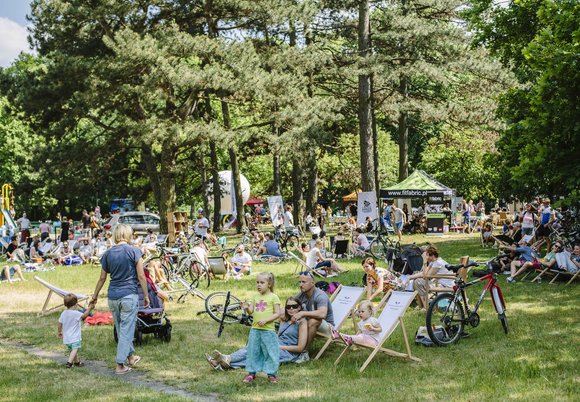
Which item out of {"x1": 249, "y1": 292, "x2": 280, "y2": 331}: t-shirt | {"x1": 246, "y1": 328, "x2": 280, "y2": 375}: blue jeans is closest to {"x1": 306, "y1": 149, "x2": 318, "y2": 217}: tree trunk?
{"x1": 249, "y1": 292, "x2": 280, "y2": 331}: t-shirt

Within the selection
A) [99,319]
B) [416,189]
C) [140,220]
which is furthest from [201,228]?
[140,220]

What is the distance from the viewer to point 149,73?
79.9ft

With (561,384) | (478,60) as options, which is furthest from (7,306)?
(478,60)

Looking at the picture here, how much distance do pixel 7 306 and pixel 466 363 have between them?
9688 mm

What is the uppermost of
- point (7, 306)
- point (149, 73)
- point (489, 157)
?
point (149, 73)

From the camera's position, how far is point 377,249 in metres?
21.7

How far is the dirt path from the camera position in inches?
276

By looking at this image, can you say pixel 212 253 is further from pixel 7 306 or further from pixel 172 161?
pixel 7 306

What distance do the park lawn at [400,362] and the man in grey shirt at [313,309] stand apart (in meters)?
0.38

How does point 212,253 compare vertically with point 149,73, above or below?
below

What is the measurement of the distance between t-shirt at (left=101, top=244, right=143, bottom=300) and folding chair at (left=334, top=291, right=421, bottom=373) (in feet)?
8.31

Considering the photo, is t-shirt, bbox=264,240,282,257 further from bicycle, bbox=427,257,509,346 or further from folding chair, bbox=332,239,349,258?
bicycle, bbox=427,257,509,346

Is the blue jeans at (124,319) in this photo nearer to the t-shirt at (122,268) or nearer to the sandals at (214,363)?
the t-shirt at (122,268)

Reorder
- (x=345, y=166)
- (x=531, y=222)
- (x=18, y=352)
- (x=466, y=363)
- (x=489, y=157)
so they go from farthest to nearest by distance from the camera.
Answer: (x=345, y=166) → (x=531, y=222) → (x=489, y=157) → (x=18, y=352) → (x=466, y=363)
